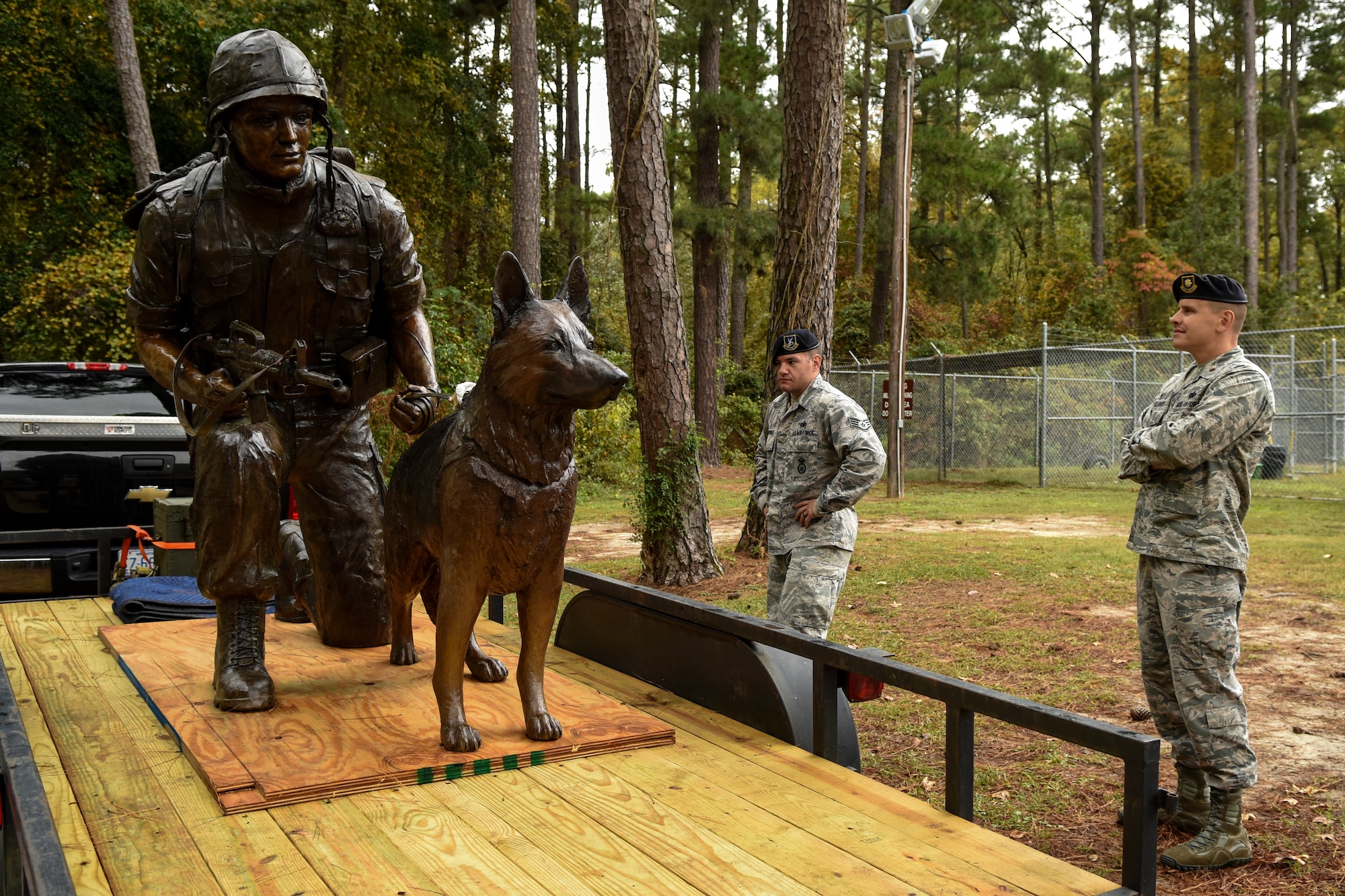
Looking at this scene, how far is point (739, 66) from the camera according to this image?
22609 mm

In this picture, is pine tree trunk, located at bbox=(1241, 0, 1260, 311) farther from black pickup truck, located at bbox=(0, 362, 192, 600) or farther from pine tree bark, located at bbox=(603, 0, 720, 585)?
black pickup truck, located at bbox=(0, 362, 192, 600)

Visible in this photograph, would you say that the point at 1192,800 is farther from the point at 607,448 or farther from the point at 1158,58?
the point at 1158,58

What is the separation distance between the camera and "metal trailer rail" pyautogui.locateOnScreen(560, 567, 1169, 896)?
88.2 inches

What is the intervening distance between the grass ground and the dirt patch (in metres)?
0.05

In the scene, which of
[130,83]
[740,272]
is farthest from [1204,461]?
[740,272]

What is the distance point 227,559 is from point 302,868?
1521 millimetres

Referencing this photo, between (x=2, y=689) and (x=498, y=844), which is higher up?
(x=2, y=689)

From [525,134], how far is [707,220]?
7998mm

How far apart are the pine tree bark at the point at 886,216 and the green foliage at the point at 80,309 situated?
49.4 ft

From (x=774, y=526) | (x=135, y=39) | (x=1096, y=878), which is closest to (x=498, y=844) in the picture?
(x=1096, y=878)

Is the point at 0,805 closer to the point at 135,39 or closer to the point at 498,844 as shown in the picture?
the point at 498,844

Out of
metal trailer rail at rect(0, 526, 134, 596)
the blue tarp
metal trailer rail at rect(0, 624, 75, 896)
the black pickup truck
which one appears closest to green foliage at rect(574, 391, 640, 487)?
the black pickup truck

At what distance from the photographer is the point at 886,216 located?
2398 cm

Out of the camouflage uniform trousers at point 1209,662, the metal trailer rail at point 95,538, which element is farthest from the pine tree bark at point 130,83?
the camouflage uniform trousers at point 1209,662
